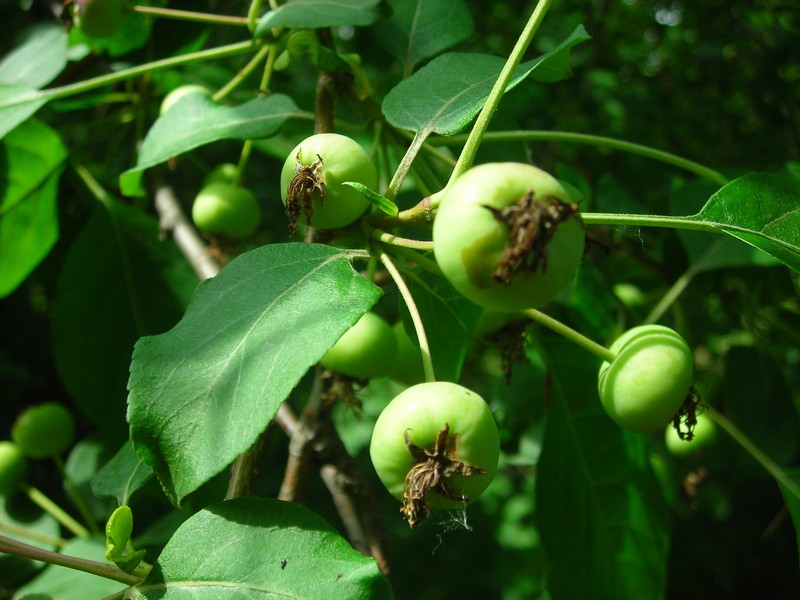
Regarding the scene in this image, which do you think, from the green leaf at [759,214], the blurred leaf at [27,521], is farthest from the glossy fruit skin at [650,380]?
the blurred leaf at [27,521]

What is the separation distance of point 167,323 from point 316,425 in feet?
1.65

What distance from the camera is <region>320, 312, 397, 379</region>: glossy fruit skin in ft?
3.39

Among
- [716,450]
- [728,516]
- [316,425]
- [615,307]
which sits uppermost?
[316,425]

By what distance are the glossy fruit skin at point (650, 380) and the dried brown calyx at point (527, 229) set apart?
30cm

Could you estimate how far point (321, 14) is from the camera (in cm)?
107

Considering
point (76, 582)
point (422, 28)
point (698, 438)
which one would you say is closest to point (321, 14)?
point (422, 28)

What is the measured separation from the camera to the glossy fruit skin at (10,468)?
5.30 ft

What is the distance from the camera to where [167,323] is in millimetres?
1458

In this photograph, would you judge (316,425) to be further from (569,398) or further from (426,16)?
(426,16)

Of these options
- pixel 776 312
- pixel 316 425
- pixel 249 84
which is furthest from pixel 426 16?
pixel 776 312

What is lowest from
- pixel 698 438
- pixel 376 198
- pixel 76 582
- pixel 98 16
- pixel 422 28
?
pixel 698 438

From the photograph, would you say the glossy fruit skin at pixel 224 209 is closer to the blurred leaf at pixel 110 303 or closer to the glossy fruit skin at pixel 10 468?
the blurred leaf at pixel 110 303

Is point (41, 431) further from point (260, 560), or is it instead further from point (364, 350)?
point (260, 560)

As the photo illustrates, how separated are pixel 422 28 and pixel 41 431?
1227mm
